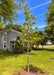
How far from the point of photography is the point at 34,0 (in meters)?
10.1

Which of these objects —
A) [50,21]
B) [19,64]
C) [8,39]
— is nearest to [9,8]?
[8,39]

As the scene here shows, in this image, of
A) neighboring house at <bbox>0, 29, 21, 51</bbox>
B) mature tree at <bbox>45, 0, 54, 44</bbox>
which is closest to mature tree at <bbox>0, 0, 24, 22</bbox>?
neighboring house at <bbox>0, 29, 21, 51</bbox>

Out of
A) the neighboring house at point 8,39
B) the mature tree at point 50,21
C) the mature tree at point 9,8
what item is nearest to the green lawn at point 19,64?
the mature tree at point 9,8

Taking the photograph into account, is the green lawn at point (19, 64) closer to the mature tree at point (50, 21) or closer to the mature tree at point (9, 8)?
the mature tree at point (9, 8)

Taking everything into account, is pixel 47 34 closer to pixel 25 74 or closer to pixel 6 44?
pixel 6 44

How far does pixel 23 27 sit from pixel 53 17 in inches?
945

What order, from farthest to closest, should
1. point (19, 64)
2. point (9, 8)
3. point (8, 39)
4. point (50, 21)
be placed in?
point (50, 21) < point (8, 39) < point (9, 8) < point (19, 64)

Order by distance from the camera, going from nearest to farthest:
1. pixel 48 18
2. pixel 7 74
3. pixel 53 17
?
pixel 7 74 → pixel 53 17 → pixel 48 18

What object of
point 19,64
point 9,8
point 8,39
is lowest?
point 19,64

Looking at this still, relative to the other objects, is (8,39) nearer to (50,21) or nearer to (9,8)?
(9,8)

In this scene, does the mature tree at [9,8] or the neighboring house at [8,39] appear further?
the neighboring house at [8,39]

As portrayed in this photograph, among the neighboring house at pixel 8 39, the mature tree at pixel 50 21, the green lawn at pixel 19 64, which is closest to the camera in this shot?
the green lawn at pixel 19 64

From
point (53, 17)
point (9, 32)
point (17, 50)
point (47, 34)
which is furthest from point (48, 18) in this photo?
point (17, 50)

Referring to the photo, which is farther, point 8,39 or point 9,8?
point 8,39
